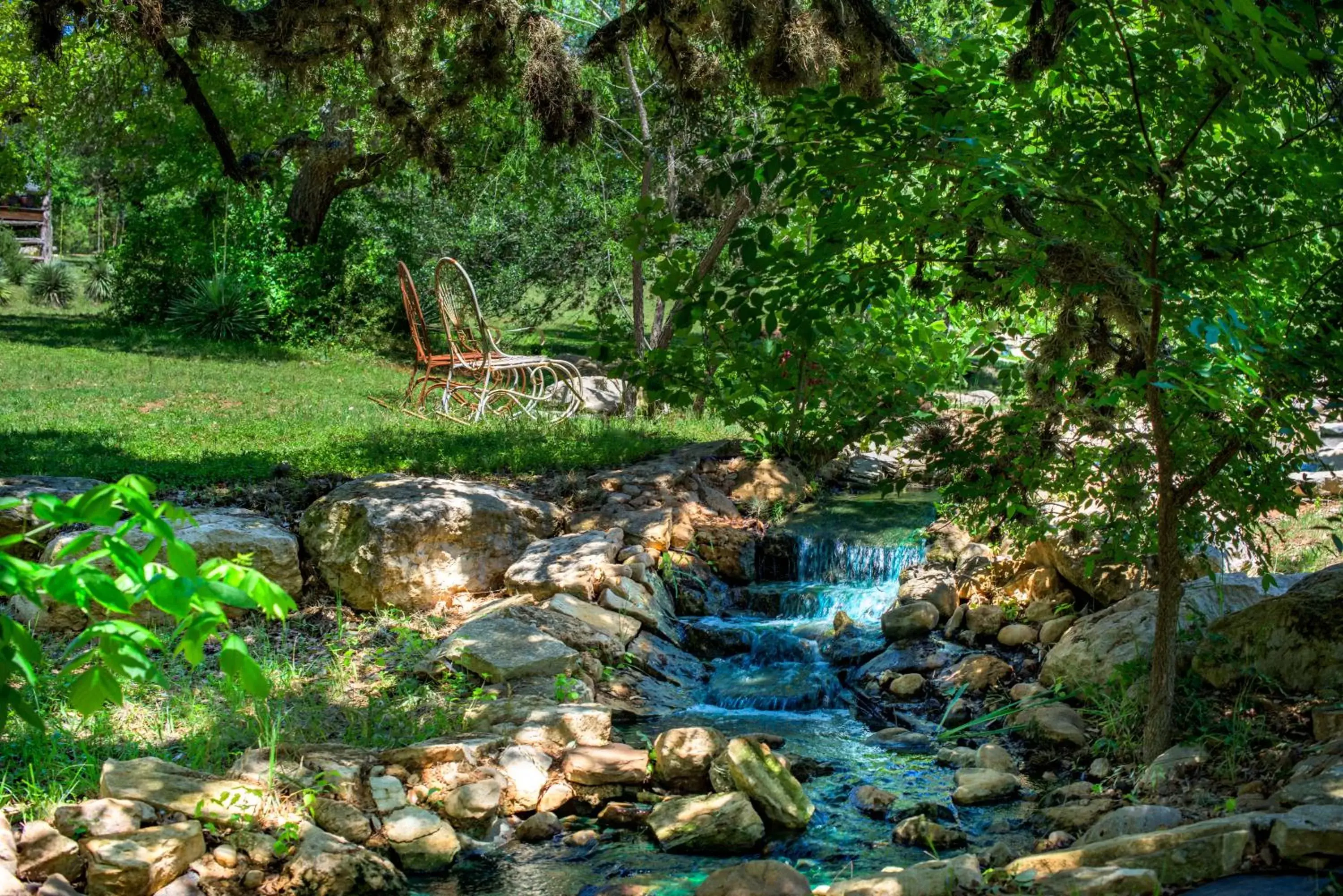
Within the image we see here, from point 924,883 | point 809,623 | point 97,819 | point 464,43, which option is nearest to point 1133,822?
point 924,883

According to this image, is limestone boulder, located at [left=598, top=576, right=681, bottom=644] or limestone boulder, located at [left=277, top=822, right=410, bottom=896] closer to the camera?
limestone boulder, located at [left=277, top=822, right=410, bottom=896]

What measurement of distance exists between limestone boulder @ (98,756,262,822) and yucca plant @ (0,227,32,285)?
20887mm

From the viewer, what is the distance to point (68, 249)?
41594 mm

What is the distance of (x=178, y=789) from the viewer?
3.68 meters

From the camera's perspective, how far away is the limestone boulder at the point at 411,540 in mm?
6223

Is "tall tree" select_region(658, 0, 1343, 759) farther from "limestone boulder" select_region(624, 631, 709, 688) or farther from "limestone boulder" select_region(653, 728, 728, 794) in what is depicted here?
"limestone boulder" select_region(624, 631, 709, 688)

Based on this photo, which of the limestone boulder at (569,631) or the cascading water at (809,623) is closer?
the limestone boulder at (569,631)

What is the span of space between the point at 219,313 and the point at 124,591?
1560cm

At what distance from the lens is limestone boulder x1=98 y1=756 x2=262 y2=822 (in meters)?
3.62

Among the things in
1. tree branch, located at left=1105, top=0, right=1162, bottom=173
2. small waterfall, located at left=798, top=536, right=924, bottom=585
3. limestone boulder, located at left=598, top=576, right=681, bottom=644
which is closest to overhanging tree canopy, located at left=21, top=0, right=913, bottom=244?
small waterfall, located at left=798, top=536, right=924, bottom=585

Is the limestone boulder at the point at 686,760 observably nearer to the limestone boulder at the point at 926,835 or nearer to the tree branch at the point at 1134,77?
the limestone boulder at the point at 926,835

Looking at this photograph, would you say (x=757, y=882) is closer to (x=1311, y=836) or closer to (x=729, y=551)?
(x=1311, y=836)

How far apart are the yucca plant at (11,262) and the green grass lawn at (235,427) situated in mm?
8351

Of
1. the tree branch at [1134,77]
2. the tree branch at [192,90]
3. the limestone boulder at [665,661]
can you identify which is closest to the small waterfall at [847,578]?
the limestone boulder at [665,661]
